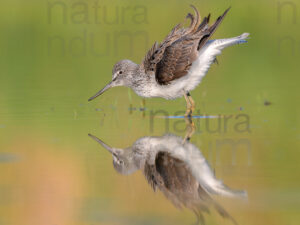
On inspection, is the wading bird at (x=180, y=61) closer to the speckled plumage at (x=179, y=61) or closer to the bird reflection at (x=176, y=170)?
the speckled plumage at (x=179, y=61)

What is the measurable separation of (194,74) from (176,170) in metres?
4.10

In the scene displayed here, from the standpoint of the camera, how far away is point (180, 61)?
9922 mm

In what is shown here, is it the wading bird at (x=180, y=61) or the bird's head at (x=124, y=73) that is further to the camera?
the bird's head at (x=124, y=73)

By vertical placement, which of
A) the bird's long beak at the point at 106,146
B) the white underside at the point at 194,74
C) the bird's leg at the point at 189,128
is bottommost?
the bird's long beak at the point at 106,146

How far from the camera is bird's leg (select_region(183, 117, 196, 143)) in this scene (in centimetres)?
812

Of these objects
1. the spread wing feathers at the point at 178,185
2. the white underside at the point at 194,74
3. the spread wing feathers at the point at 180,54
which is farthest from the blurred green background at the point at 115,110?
the spread wing feathers at the point at 180,54

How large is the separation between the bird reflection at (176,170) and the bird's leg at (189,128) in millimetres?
151

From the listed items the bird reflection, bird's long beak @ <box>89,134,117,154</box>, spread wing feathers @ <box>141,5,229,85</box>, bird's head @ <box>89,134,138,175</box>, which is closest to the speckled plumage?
spread wing feathers @ <box>141,5,229,85</box>

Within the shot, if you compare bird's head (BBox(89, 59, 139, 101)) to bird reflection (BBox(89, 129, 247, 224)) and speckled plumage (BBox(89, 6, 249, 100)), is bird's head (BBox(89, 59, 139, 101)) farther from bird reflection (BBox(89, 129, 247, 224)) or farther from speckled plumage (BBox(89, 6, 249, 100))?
bird reflection (BBox(89, 129, 247, 224))

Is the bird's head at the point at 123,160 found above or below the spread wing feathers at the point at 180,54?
below

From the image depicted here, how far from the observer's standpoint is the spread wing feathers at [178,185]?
208 inches

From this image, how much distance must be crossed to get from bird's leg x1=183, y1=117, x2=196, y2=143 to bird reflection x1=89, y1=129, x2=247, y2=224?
0.49 ft

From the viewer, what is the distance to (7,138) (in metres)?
8.19

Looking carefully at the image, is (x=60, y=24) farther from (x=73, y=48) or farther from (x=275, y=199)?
(x=275, y=199)
